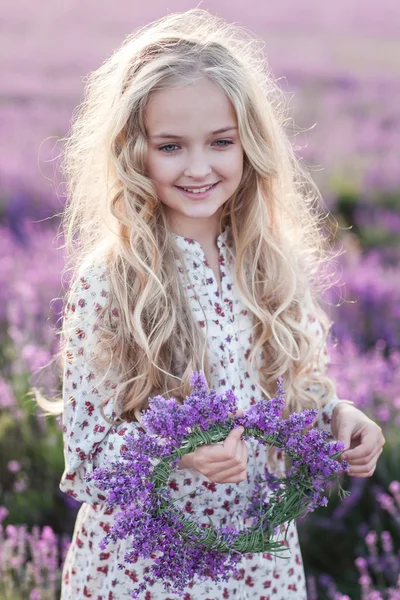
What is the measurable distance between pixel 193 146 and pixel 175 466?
0.77m

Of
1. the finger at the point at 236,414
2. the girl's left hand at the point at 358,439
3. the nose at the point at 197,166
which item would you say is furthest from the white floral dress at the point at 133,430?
the finger at the point at 236,414

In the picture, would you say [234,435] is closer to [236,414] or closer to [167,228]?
[236,414]

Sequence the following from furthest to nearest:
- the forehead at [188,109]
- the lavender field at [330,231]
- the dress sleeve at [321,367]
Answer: the lavender field at [330,231] < the dress sleeve at [321,367] < the forehead at [188,109]

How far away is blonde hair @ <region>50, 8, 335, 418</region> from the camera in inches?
85.0

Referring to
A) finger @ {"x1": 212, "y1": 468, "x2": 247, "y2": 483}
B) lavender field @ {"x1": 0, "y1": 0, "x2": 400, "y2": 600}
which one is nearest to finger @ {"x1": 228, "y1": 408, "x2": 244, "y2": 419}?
finger @ {"x1": 212, "y1": 468, "x2": 247, "y2": 483}

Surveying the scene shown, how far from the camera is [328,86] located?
386 inches

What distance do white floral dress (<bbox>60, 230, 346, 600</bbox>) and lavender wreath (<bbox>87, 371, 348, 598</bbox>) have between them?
13.1 inches

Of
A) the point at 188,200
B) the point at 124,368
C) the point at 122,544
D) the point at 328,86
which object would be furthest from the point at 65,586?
the point at 328,86

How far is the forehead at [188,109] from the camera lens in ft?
6.77

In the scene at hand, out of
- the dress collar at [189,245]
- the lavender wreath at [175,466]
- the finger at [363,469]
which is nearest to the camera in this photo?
the lavender wreath at [175,466]

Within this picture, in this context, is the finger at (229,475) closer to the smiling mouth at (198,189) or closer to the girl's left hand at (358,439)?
the girl's left hand at (358,439)

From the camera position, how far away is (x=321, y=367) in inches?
99.2

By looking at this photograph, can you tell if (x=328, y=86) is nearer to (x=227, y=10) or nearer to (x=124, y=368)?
(x=227, y=10)

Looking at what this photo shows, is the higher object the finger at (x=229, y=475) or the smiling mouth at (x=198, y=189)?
the smiling mouth at (x=198, y=189)
